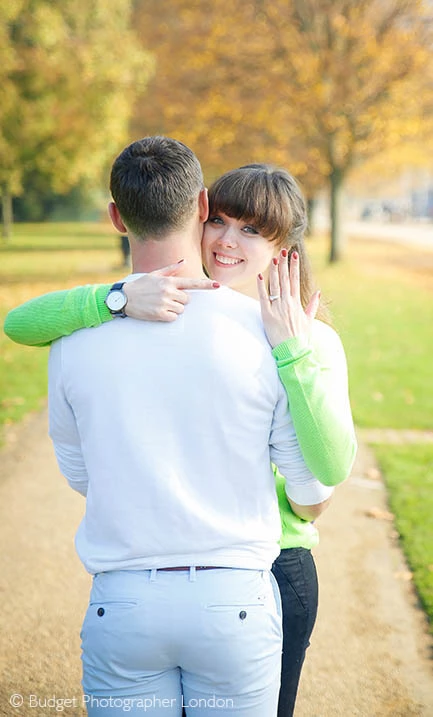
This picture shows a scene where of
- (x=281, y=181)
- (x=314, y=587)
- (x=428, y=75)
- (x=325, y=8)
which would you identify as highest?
(x=325, y=8)

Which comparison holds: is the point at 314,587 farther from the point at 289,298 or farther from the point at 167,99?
Answer: the point at 167,99

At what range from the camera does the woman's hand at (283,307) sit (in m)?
2.03

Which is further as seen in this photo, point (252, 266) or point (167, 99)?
point (167, 99)

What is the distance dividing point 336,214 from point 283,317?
2538 centimetres

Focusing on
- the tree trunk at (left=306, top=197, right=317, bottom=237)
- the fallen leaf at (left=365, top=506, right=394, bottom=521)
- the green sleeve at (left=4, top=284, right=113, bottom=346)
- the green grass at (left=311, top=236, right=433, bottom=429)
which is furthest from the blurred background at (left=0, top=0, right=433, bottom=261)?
the green sleeve at (left=4, top=284, right=113, bottom=346)

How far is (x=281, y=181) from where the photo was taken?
2770 mm

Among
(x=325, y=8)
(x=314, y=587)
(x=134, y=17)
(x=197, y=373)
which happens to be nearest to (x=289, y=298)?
(x=197, y=373)

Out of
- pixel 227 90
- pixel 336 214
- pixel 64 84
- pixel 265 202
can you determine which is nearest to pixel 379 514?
Answer: pixel 265 202

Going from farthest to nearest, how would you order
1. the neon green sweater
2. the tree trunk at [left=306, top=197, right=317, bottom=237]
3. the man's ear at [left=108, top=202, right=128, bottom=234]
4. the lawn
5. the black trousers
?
1. the lawn
2. the tree trunk at [left=306, top=197, right=317, bottom=237]
3. the black trousers
4. the man's ear at [left=108, top=202, right=128, bottom=234]
5. the neon green sweater

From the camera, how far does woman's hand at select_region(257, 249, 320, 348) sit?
6.65 ft

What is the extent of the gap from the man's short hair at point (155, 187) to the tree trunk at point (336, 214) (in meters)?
24.4

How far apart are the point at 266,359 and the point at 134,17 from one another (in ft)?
103

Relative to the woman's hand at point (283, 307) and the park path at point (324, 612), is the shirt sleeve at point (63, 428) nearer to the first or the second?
the woman's hand at point (283, 307)

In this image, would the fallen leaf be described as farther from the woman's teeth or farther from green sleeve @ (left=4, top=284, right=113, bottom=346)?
green sleeve @ (left=4, top=284, right=113, bottom=346)
